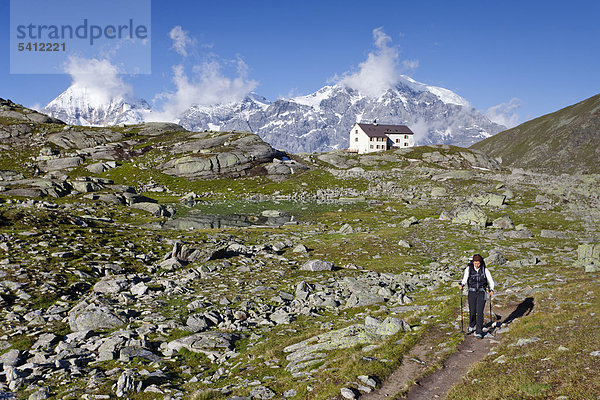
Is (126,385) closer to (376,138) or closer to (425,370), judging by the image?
(425,370)

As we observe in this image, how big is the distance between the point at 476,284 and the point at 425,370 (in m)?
5.91

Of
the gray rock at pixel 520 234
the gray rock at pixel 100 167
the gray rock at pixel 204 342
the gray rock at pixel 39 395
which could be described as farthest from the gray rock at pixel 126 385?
the gray rock at pixel 100 167

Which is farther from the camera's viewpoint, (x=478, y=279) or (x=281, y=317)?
(x=281, y=317)

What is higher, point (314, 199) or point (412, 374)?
point (314, 199)

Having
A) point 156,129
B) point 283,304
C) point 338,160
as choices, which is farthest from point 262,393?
point 156,129

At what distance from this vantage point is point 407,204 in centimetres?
8044

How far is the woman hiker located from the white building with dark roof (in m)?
171

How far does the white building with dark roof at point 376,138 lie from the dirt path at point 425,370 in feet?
570

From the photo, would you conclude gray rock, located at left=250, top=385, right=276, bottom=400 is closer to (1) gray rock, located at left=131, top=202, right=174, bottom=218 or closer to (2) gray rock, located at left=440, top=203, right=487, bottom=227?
(2) gray rock, located at left=440, top=203, right=487, bottom=227

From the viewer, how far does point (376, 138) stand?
185375 mm

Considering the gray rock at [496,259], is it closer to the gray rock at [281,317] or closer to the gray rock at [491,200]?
the gray rock at [281,317]

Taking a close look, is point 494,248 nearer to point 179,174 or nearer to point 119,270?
point 119,270

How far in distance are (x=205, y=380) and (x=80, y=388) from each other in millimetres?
4395

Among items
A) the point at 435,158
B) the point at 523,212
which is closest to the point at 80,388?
the point at 523,212
